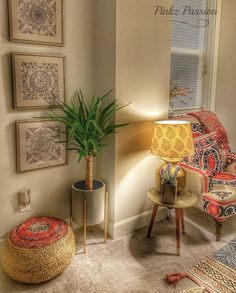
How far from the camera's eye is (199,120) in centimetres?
289

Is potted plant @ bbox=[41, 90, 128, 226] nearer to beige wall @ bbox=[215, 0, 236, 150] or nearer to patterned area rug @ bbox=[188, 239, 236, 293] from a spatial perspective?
patterned area rug @ bbox=[188, 239, 236, 293]

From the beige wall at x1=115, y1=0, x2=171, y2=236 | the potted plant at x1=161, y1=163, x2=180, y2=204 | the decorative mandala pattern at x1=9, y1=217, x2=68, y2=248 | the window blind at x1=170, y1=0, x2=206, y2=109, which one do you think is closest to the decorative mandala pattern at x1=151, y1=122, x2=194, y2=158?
the potted plant at x1=161, y1=163, x2=180, y2=204

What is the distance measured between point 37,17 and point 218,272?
7.16ft

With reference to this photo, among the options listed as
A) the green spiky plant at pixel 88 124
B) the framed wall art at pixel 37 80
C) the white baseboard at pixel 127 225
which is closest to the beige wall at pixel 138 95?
the white baseboard at pixel 127 225

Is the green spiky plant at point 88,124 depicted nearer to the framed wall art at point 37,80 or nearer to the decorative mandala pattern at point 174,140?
the framed wall art at point 37,80

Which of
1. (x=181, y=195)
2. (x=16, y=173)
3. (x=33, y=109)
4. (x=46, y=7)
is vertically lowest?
(x=181, y=195)

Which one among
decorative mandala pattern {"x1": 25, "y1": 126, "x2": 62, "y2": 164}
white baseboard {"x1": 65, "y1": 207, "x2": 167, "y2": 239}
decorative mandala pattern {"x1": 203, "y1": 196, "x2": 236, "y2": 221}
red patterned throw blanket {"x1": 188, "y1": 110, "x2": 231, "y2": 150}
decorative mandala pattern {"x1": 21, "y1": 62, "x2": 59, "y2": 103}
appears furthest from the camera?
red patterned throw blanket {"x1": 188, "y1": 110, "x2": 231, "y2": 150}

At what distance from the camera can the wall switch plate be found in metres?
2.11

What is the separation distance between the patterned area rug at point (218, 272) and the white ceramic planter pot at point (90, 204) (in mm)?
777

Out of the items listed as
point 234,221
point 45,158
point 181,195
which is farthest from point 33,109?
point 234,221

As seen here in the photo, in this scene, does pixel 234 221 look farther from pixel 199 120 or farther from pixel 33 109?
pixel 33 109

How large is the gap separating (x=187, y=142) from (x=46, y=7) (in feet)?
4.64

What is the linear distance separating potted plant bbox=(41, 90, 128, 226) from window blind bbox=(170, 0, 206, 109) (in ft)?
4.24

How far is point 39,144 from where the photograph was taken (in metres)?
2.14
